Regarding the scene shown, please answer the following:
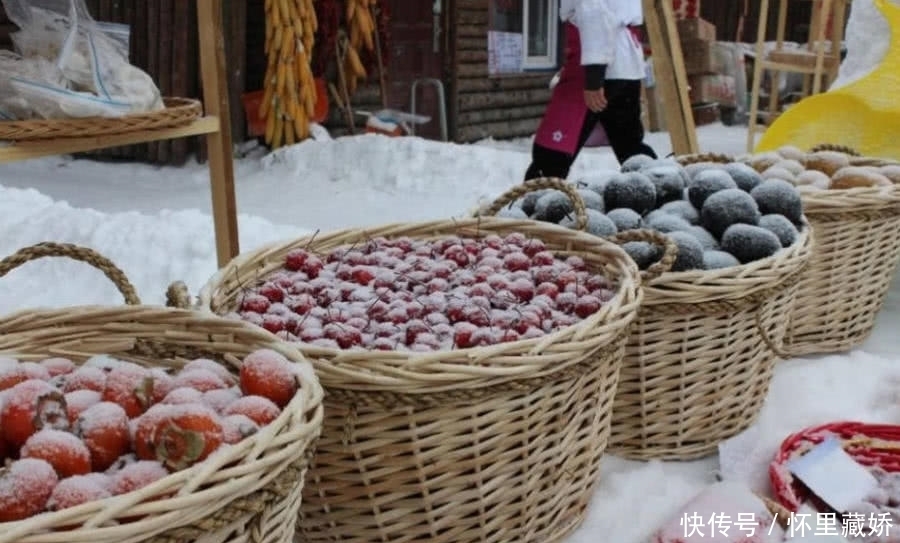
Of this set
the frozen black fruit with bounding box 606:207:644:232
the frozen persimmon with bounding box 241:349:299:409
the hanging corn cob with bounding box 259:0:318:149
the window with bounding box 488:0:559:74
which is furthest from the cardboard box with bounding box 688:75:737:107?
the frozen persimmon with bounding box 241:349:299:409

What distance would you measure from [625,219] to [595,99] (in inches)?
90.8

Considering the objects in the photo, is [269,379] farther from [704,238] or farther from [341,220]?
[341,220]

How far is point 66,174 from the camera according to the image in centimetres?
679

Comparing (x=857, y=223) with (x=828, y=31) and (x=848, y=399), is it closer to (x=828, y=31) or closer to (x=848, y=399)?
(x=848, y=399)

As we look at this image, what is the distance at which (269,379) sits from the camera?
101cm

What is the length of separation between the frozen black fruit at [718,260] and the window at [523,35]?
7.22m

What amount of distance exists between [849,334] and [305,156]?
4894 millimetres

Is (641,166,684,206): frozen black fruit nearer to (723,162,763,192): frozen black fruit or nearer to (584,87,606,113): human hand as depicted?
(723,162,763,192): frozen black fruit

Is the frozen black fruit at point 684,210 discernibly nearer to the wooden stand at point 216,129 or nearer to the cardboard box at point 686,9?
the wooden stand at point 216,129

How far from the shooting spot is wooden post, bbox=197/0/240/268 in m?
2.43

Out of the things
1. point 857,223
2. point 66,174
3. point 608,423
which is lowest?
point 66,174

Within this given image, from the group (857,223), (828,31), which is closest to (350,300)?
(857,223)

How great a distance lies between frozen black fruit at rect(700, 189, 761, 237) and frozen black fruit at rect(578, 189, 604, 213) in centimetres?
22

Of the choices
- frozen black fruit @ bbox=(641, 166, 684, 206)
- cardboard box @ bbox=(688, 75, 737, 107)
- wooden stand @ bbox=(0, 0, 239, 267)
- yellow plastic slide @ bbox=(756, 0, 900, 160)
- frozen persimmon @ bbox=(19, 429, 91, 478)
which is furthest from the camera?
cardboard box @ bbox=(688, 75, 737, 107)
